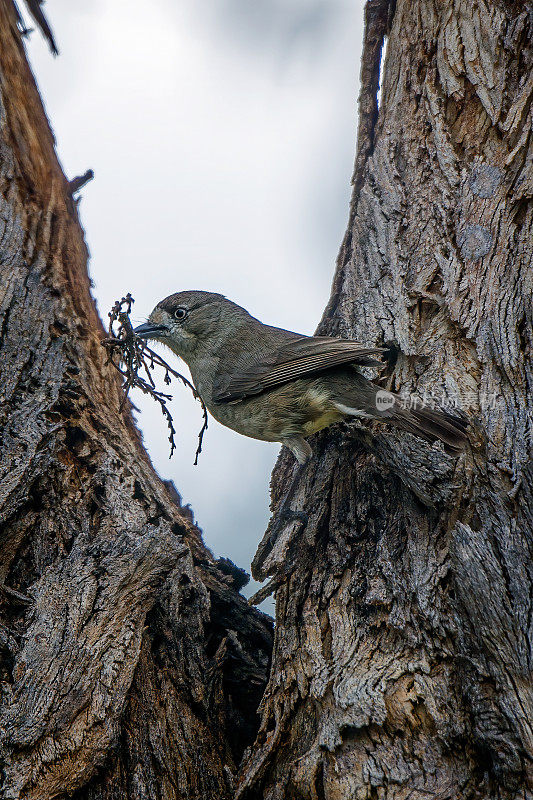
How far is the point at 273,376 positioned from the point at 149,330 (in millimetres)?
1363

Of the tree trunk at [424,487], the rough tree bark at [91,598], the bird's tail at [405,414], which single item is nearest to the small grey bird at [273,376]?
the bird's tail at [405,414]

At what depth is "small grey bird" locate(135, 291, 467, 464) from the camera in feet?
11.7

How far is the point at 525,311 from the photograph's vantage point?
3322mm

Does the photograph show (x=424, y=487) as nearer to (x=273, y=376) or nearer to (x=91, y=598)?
(x=91, y=598)

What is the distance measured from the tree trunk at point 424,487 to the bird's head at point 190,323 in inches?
43.5

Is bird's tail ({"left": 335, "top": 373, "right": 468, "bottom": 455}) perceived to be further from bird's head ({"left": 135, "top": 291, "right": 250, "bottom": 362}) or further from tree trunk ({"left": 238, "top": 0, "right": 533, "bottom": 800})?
bird's head ({"left": 135, "top": 291, "right": 250, "bottom": 362})

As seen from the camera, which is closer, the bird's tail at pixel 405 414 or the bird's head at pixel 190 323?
the bird's tail at pixel 405 414

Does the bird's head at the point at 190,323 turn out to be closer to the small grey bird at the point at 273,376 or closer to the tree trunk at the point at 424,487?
the small grey bird at the point at 273,376

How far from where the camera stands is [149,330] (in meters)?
5.32

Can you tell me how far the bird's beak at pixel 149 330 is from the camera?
5.21m

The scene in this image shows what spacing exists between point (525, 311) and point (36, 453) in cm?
251

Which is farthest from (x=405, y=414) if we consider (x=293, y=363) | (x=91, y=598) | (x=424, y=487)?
(x=91, y=598)

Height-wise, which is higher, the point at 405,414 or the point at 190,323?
the point at 190,323

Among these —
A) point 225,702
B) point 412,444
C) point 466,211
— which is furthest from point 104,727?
point 466,211
